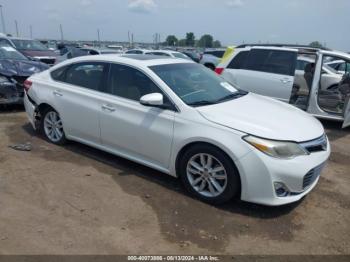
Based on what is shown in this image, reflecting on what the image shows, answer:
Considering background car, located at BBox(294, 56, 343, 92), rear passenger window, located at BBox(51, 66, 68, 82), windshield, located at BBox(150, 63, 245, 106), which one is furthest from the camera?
background car, located at BBox(294, 56, 343, 92)

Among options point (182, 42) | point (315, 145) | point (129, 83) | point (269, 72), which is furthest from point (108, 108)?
point (182, 42)

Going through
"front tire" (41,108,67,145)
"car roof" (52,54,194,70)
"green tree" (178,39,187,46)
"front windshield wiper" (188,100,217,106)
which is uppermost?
"car roof" (52,54,194,70)

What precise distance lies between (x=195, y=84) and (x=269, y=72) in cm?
399

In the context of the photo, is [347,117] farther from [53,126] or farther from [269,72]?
[53,126]

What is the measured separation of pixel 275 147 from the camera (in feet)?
11.6

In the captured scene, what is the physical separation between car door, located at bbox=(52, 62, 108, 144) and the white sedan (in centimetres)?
2

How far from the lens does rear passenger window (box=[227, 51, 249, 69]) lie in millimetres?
8328

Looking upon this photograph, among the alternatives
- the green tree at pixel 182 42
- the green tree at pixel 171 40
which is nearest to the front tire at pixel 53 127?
the green tree at pixel 171 40

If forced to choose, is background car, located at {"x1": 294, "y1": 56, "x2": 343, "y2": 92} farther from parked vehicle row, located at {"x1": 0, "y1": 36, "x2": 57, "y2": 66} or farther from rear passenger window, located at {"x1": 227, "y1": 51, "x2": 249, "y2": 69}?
parked vehicle row, located at {"x1": 0, "y1": 36, "x2": 57, "y2": 66}

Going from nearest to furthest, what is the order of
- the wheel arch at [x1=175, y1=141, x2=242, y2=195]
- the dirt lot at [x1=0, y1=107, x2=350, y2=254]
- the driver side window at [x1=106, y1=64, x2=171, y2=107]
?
the dirt lot at [x1=0, y1=107, x2=350, y2=254] < the wheel arch at [x1=175, y1=141, x2=242, y2=195] < the driver side window at [x1=106, y1=64, x2=171, y2=107]

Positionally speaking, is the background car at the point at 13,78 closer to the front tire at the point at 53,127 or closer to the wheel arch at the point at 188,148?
the front tire at the point at 53,127

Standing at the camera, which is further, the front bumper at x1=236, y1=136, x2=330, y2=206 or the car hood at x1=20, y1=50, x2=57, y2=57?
the car hood at x1=20, y1=50, x2=57, y2=57

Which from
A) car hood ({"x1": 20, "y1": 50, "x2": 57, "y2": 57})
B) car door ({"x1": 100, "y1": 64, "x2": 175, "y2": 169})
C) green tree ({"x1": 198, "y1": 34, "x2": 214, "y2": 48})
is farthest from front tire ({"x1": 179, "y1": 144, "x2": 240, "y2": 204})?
green tree ({"x1": 198, "y1": 34, "x2": 214, "y2": 48})

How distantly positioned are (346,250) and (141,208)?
2.07 meters
